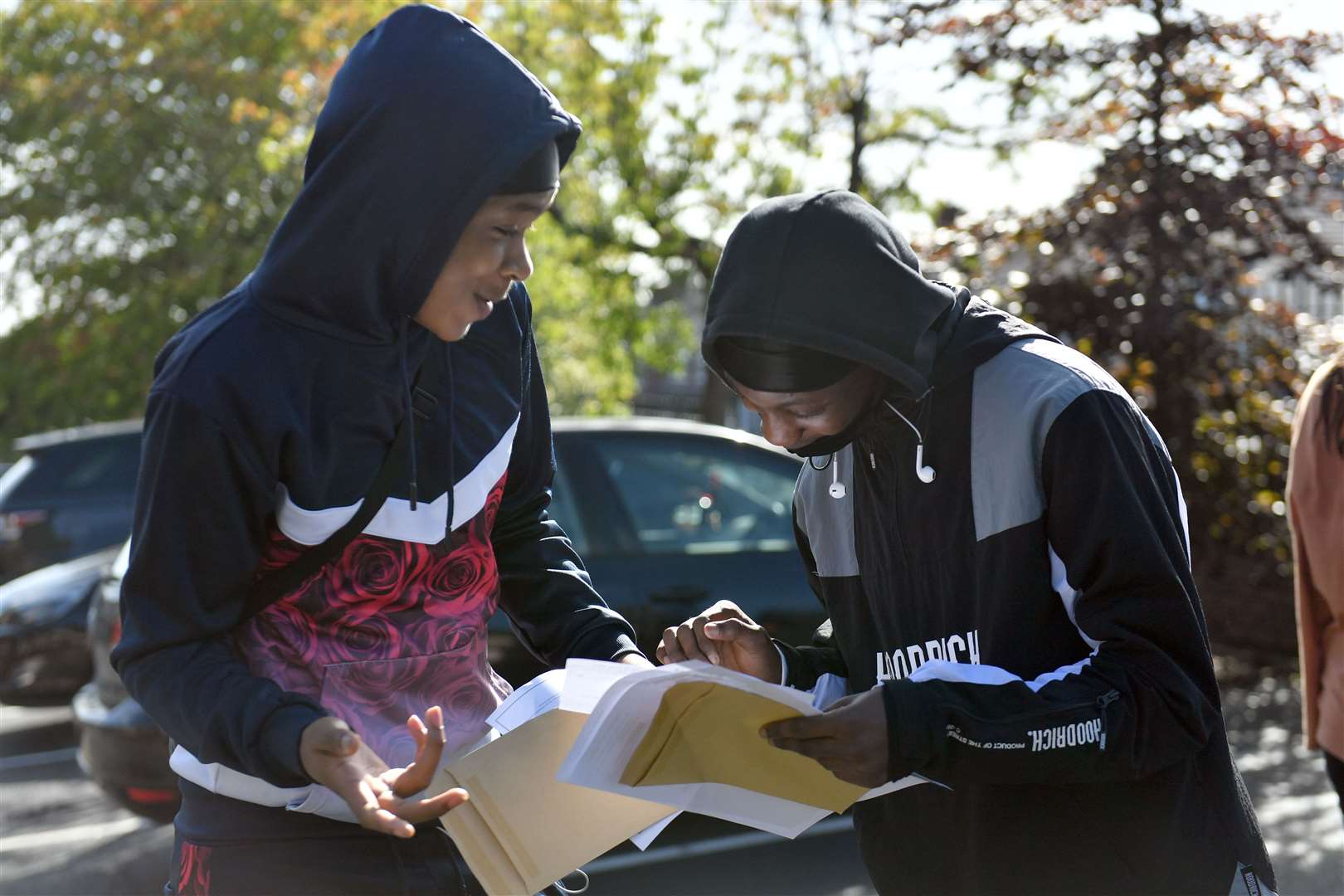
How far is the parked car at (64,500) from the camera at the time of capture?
875 cm

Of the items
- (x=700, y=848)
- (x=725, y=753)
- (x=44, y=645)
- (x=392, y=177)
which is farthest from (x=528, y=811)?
(x=44, y=645)

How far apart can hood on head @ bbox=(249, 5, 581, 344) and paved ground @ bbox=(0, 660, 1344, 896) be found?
352 centimetres

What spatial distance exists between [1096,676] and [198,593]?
111 cm

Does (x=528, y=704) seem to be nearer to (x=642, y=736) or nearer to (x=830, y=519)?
(x=642, y=736)

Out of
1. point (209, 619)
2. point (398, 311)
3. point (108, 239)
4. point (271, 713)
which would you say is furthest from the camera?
point (108, 239)

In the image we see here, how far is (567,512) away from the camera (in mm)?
4867

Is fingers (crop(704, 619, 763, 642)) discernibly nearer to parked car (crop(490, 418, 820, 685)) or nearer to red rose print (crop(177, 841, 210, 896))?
red rose print (crop(177, 841, 210, 896))

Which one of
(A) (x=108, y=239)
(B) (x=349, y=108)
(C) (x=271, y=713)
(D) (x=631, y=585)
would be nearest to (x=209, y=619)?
(C) (x=271, y=713)

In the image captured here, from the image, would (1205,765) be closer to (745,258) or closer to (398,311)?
(745,258)

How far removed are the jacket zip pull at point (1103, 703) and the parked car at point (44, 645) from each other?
6.84 metres

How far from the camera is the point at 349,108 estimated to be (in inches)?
70.0

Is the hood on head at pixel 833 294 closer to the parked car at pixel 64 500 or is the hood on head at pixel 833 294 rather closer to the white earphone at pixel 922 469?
the white earphone at pixel 922 469

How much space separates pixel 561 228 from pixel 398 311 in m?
10.6

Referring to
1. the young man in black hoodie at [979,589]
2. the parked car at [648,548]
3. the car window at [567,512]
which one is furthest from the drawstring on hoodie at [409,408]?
the car window at [567,512]
